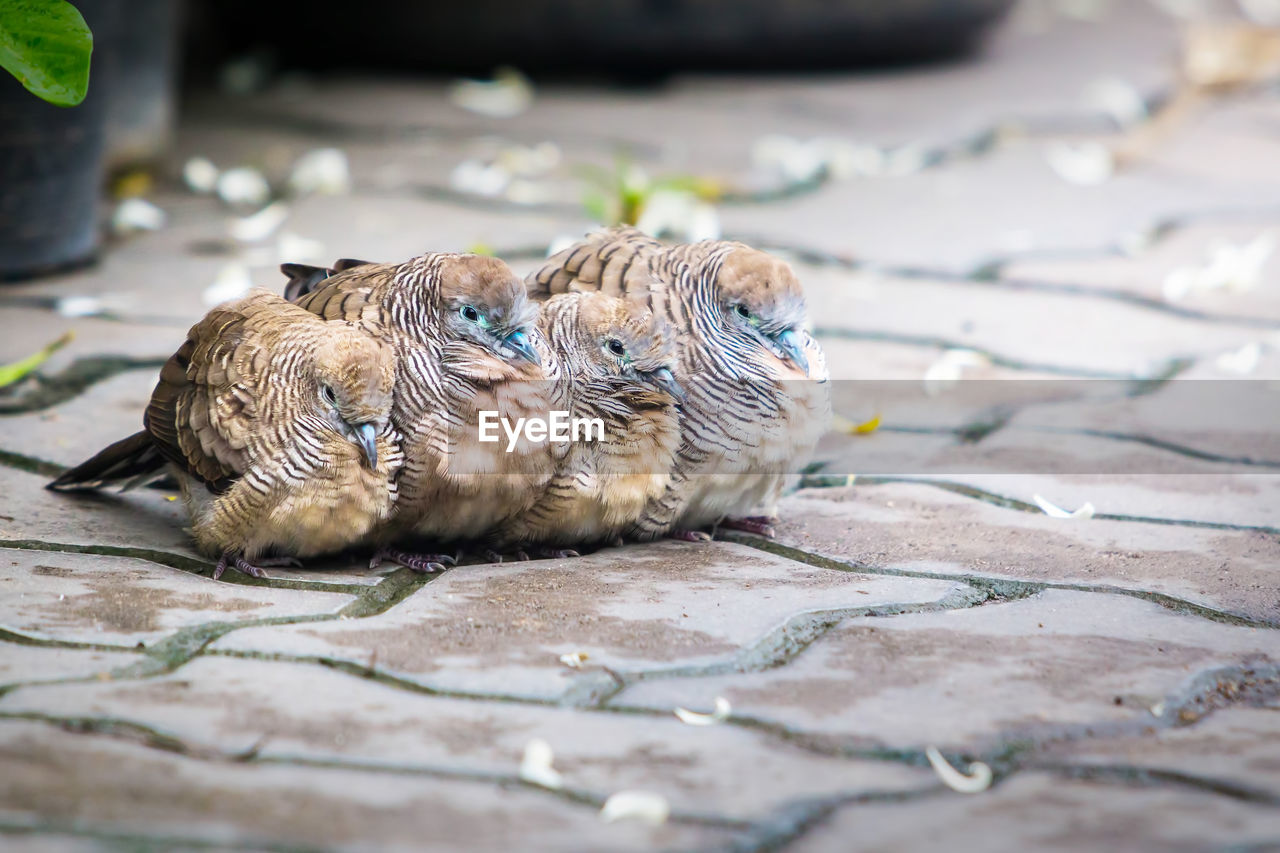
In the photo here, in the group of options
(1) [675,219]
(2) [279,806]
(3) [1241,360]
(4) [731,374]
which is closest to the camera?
(2) [279,806]

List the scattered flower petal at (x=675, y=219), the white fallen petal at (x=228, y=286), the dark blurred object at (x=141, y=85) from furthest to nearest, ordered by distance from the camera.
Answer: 1. the dark blurred object at (x=141, y=85)
2. the scattered flower petal at (x=675, y=219)
3. the white fallen petal at (x=228, y=286)

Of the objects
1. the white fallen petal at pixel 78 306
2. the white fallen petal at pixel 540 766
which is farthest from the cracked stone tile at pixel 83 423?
the white fallen petal at pixel 540 766

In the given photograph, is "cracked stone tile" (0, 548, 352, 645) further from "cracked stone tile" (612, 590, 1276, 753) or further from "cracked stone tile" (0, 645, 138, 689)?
"cracked stone tile" (612, 590, 1276, 753)

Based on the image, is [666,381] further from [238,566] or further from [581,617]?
[238,566]

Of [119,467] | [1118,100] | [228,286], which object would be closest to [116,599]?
[119,467]

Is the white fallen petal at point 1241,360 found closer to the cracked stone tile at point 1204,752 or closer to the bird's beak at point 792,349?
the bird's beak at point 792,349
